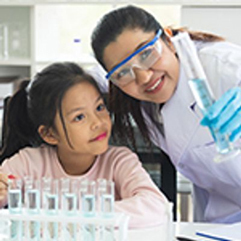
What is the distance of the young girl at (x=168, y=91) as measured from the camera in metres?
1.47

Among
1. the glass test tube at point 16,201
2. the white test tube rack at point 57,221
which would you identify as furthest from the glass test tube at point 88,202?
the glass test tube at point 16,201

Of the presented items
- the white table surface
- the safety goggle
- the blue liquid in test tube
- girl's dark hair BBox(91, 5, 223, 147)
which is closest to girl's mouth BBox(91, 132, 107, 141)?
girl's dark hair BBox(91, 5, 223, 147)

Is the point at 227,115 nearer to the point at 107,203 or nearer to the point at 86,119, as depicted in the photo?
the point at 107,203

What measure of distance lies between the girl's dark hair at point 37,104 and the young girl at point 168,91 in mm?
149

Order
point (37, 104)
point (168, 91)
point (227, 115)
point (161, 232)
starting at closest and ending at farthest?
point (227, 115), point (161, 232), point (168, 91), point (37, 104)

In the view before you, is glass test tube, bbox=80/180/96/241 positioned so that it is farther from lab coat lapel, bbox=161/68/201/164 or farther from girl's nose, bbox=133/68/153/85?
lab coat lapel, bbox=161/68/201/164

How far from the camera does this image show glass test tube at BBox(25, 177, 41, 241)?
3.77ft

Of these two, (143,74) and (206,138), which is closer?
(143,74)

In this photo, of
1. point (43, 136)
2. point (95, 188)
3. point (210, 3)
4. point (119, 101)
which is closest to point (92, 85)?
point (119, 101)


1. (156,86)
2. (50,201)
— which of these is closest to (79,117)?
(156,86)

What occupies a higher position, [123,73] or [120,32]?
[120,32]

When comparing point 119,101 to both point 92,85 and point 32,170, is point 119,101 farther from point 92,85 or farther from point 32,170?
point 32,170

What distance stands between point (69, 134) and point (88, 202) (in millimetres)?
530

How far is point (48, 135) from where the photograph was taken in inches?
67.5
